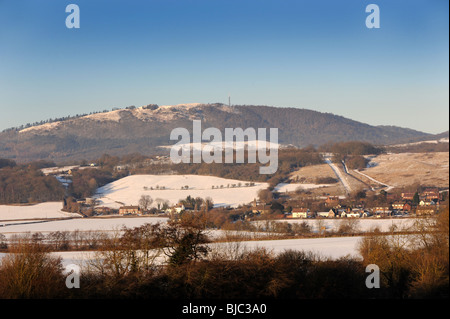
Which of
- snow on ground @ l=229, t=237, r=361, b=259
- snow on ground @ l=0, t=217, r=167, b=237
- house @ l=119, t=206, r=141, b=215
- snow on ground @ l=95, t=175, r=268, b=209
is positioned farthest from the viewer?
snow on ground @ l=95, t=175, r=268, b=209

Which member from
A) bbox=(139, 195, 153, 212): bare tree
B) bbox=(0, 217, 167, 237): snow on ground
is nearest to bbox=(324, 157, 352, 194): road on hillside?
bbox=(139, 195, 153, 212): bare tree

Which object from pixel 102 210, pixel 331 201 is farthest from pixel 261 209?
→ pixel 102 210

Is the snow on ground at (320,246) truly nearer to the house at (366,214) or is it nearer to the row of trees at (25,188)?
the house at (366,214)

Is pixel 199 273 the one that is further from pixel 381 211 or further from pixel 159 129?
pixel 159 129

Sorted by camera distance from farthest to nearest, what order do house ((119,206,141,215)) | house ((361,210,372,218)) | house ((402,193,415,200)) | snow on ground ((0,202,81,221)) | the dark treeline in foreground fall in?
1. house ((119,206,141,215))
2. house ((402,193,415,200))
3. house ((361,210,372,218))
4. snow on ground ((0,202,81,221))
5. the dark treeline in foreground

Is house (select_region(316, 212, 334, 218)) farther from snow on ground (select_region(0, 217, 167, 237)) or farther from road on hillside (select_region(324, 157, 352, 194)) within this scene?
snow on ground (select_region(0, 217, 167, 237))

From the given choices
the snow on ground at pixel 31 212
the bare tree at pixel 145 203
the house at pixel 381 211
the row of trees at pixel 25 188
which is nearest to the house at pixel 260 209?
the house at pixel 381 211
